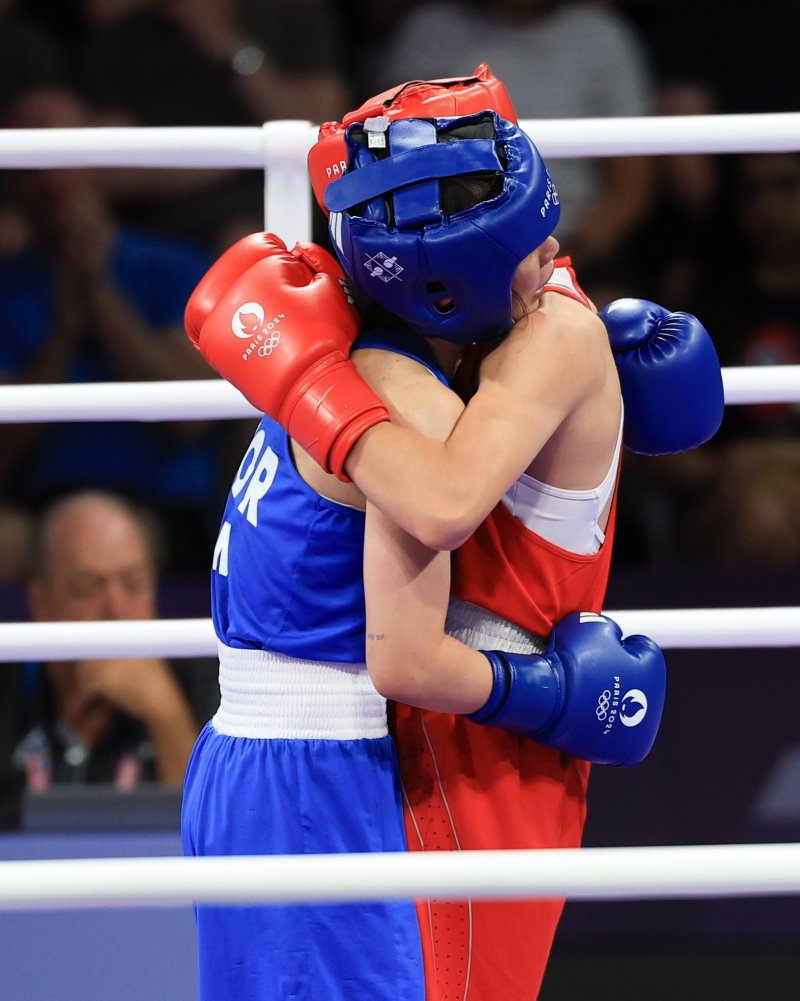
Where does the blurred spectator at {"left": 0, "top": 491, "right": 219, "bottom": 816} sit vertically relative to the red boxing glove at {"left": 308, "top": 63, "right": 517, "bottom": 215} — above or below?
below

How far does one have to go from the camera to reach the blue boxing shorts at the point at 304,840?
4.24 ft

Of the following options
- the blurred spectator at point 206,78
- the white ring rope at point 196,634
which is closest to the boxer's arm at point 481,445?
the white ring rope at point 196,634

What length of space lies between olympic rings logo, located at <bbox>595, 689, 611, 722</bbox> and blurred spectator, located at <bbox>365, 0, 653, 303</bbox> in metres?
2.05

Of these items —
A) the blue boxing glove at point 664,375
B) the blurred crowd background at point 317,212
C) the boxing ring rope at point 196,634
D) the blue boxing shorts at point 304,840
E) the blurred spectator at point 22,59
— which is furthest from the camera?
the blurred spectator at point 22,59

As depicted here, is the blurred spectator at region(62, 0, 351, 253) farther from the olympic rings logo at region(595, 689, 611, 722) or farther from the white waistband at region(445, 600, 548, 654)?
the olympic rings logo at region(595, 689, 611, 722)

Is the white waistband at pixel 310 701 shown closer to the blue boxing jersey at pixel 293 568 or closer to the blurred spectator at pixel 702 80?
the blue boxing jersey at pixel 293 568

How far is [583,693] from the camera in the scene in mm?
1292

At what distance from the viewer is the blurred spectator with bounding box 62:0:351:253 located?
3.36 m

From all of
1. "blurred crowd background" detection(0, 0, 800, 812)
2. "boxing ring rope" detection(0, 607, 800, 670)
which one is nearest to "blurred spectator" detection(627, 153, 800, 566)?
"blurred crowd background" detection(0, 0, 800, 812)

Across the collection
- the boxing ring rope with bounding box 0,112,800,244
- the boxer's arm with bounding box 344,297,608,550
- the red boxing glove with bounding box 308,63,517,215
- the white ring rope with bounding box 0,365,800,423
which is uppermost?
the boxing ring rope with bounding box 0,112,800,244

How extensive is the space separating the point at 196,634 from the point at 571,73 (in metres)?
2.16

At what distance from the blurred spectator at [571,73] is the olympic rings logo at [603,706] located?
2.05 m

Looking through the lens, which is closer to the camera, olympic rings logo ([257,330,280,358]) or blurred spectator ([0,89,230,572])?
olympic rings logo ([257,330,280,358])

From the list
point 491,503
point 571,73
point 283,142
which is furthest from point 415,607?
point 571,73
